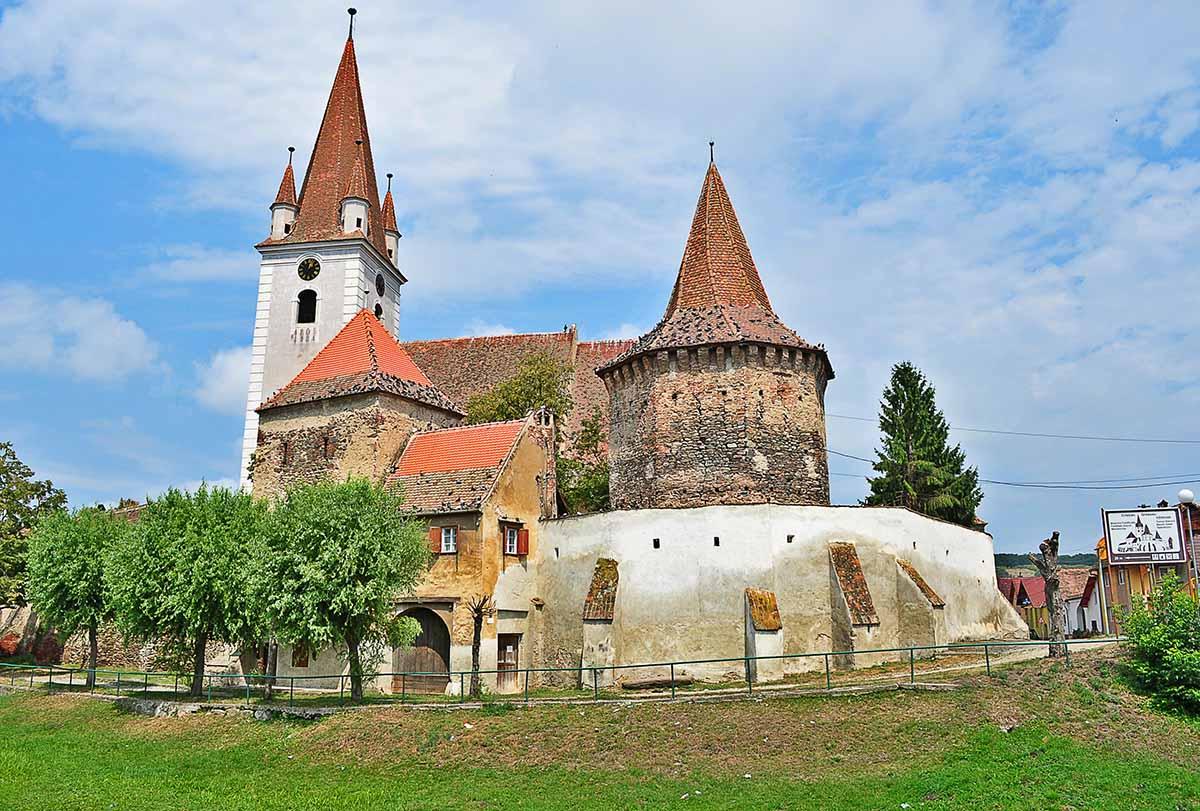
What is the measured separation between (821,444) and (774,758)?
55.2 feet

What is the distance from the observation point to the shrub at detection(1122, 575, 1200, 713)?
69.2 feet

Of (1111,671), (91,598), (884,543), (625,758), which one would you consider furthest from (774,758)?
(91,598)

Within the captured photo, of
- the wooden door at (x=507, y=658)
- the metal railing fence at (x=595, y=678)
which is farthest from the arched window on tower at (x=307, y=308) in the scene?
the wooden door at (x=507, y=658)

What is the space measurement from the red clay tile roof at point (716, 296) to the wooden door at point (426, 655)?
1210cm

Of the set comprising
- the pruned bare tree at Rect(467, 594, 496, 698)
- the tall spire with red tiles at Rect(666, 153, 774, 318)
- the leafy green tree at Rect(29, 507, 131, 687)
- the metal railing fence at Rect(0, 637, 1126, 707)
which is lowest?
the metal railing fence at Rect(0, 637, 1126, 707)

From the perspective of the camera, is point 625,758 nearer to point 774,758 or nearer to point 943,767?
point 774,758

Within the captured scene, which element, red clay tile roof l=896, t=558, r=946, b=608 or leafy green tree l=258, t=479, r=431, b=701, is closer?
leafy green tree l=258, t=479, r=431, b=701

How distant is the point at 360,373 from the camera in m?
34.8

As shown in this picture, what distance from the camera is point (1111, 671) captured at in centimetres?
2292

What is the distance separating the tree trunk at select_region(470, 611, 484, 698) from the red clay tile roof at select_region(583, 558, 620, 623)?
3.00 meters

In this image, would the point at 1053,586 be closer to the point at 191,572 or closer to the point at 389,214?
the point at 191,572

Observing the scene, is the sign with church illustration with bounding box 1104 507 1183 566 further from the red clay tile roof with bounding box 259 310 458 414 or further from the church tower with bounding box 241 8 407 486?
the church tower with bounding box 241 8 407 486

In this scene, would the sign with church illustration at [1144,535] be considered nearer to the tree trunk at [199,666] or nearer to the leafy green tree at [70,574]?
the tree trunk at [199,666]

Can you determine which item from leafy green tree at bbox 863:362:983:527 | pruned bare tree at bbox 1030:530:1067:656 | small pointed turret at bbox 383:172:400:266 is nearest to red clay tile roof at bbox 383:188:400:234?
small pointed turret at bbox 383:172:400:266
